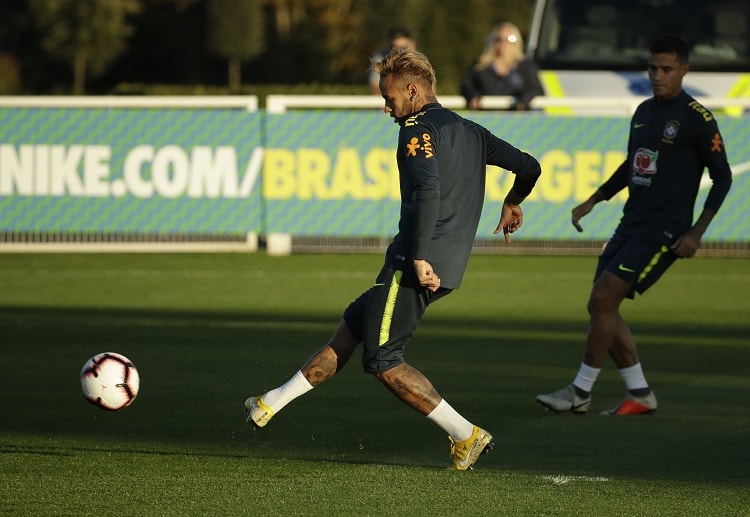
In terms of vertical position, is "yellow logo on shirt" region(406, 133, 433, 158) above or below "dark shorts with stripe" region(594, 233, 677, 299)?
above

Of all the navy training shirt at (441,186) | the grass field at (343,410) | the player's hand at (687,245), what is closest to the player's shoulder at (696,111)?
the player's hand at (687,245)

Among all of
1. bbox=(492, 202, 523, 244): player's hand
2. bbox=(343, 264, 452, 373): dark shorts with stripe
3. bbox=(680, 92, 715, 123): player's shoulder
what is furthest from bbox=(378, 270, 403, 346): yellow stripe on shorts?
bbox=(680, 92, 715, 123): player's shoulder

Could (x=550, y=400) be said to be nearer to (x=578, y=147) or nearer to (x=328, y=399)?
(x=328, y=399)

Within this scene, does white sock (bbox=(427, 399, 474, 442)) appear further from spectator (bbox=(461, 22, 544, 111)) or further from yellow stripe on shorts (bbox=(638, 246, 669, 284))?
spectator (bbox=(461, 22, 544, 111))

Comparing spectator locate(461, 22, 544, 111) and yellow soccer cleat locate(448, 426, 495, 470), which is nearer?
yellow soccer cleat locate(448, 426, 495, 470)

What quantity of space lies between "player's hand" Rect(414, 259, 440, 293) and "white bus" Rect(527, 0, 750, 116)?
12.6m

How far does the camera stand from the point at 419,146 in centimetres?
669

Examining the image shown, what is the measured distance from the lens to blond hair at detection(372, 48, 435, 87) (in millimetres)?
6797

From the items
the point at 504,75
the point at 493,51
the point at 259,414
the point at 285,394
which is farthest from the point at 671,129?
the point at 493,51

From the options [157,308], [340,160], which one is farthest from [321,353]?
[340,160]

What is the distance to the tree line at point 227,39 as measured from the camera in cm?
6300

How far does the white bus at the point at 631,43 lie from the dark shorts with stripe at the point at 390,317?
12.4m

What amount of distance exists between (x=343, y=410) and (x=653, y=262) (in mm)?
1900

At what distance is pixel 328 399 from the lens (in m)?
9.01
